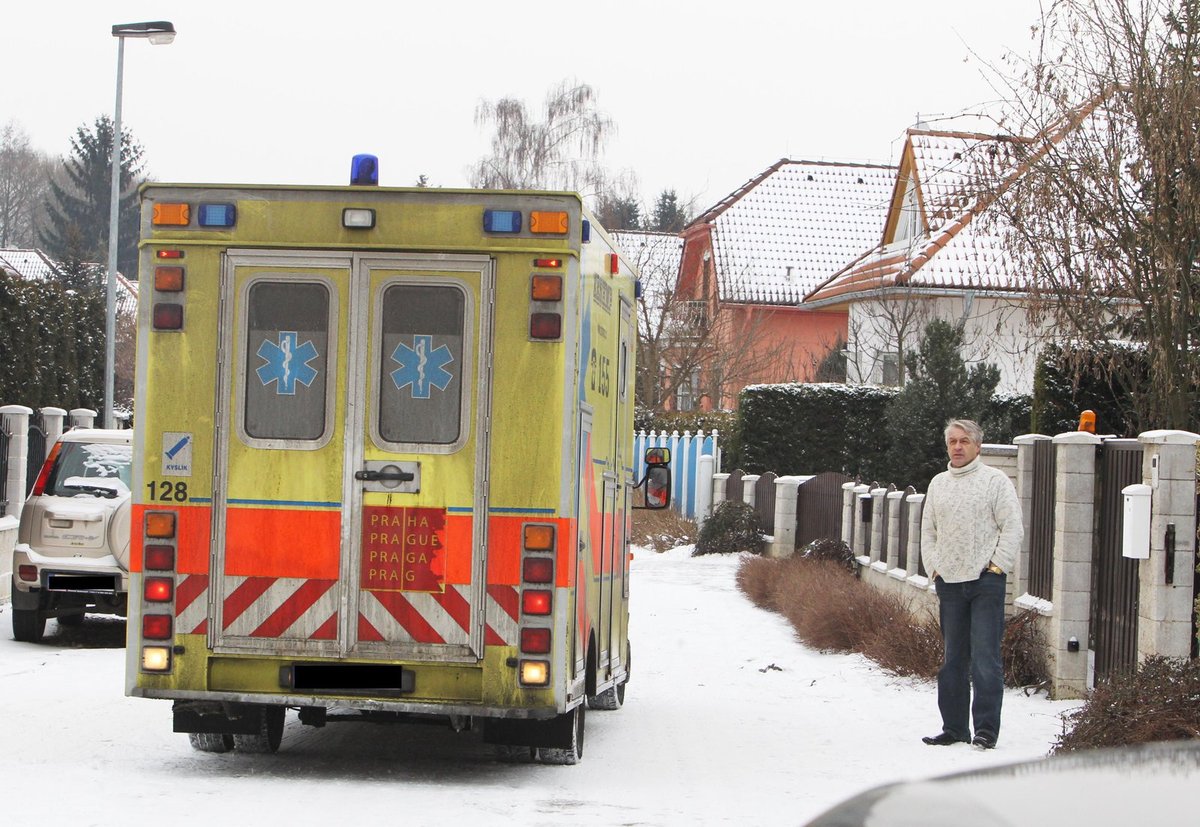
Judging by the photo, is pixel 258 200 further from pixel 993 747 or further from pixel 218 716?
pixel 993 747

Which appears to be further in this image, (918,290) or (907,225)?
(907,225)

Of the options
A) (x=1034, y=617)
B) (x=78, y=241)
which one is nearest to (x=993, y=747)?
(x=1034, y=617)

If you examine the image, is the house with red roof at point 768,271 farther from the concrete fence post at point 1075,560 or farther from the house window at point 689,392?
the concrete fence post at point 1075,560

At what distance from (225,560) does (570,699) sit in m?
Answer: 1.78

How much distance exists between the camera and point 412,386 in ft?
28.1

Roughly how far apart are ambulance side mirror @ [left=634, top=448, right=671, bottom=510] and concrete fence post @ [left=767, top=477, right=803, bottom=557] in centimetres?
1363

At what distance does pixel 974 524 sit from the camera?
10.2m

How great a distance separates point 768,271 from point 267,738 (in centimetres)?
4302

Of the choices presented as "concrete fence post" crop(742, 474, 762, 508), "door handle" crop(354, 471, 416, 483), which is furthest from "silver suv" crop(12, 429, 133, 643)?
"concrete fence post" crop(742, 474, 762, 508)

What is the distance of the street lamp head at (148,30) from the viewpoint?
25.7 metres

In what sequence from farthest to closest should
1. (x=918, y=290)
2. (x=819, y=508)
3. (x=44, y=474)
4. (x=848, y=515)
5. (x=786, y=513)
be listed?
(x=918, y=290) → (x=786, y=513) → (x=819, y=508) → (x=848, y=515) → (x=44, y=474)

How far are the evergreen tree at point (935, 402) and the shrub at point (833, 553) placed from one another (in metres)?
4.65

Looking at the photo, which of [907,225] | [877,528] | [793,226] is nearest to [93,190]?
[793,226]

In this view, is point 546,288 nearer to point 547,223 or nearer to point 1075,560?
point 547,223
